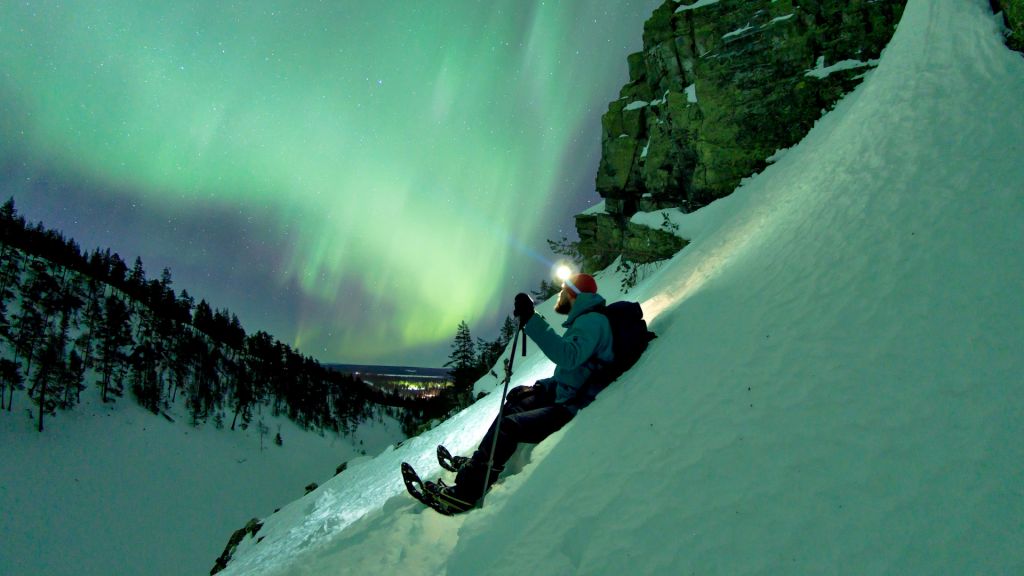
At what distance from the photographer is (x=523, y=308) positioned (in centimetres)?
545

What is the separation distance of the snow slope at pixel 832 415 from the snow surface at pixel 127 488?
59201 millimetres

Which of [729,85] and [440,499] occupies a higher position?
Result: [729,85]

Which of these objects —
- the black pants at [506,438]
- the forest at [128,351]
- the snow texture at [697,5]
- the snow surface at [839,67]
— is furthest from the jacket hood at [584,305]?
the forest at [128,351]

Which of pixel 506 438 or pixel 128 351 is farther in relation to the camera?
pixel 128 351

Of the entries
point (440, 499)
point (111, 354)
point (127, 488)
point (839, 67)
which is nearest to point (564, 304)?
point (440, 499)

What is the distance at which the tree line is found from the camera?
208 feet

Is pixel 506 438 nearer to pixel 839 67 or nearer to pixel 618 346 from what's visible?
pixel 618 346

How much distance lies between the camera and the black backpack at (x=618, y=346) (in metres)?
5.67

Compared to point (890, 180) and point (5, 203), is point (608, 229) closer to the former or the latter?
point (890, 180)

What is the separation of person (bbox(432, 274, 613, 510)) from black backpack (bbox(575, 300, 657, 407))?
2.2 inches

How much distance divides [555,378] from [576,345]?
1.01 m

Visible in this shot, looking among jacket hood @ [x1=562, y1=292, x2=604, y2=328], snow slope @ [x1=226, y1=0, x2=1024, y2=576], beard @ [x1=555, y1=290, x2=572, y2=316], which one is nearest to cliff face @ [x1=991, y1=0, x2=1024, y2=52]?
snow slope @ [x1=226, y1=0, x2=1024, y2=576]

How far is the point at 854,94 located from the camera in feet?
54.1

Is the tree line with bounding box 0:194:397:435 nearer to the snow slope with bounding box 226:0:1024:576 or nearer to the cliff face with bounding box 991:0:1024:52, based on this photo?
the snow slope with bounding box 226:0:1024:576
